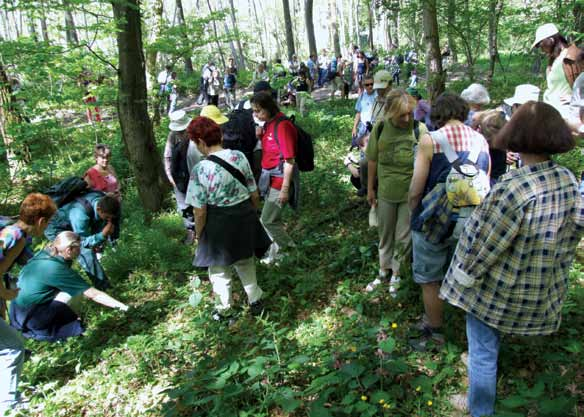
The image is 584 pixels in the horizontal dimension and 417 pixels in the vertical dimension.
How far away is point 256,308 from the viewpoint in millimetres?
3939

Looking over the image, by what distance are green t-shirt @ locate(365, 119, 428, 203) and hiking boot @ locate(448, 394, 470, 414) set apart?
5.05 ft

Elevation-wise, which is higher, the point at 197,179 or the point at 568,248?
the point at 197,179

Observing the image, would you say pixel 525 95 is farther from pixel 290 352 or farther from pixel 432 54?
pixel 432 54

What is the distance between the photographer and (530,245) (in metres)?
1.94

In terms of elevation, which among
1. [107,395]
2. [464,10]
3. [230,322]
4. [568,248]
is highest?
[464,10]

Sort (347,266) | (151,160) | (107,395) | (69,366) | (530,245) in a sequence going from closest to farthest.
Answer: (530,245), (107,395), (69,366), (347,266), (151,160)

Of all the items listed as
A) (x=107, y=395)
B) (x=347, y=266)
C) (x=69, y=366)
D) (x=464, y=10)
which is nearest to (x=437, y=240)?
(x=347, y=266)

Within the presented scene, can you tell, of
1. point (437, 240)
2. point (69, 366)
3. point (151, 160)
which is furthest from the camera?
point (151, 160)

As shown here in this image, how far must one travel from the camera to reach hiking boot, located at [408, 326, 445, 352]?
9.84ft

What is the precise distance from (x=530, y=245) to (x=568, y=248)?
210mm

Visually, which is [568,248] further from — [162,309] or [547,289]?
[162,309]

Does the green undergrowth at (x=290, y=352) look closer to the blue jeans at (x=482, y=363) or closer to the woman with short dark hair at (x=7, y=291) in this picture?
the blue jeans at (x=482, y=363)

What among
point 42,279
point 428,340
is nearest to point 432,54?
point 428,340

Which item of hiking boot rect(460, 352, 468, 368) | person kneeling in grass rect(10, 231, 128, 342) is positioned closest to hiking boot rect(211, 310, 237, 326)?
person kneeling in grass rect(10, 231, 128, 342)
